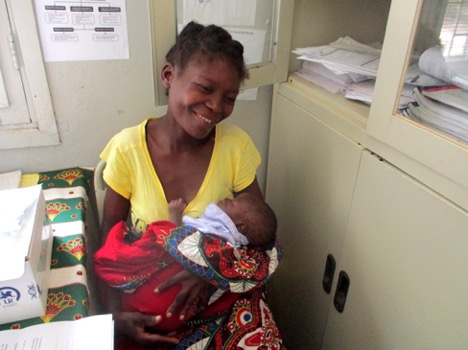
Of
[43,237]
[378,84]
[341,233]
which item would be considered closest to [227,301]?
[341,233]

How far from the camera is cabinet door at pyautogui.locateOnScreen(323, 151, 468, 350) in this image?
2.34 feet

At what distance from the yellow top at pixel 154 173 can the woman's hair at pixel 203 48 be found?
0.22 metres

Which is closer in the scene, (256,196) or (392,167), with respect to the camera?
(392,167)

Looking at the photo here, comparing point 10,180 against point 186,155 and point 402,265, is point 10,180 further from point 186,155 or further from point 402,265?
point 402,265

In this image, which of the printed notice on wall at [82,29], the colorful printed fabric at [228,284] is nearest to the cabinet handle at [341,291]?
the colorful printed fabric at [228,284]

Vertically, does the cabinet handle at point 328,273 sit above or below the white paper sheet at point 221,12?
below

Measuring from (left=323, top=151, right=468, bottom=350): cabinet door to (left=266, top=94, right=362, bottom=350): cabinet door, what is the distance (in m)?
0.07

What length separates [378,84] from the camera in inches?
32.5

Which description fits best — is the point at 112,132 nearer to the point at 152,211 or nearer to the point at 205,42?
the point at 152,211

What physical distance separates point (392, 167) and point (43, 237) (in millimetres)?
813

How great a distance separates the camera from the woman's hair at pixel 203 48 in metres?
0.91

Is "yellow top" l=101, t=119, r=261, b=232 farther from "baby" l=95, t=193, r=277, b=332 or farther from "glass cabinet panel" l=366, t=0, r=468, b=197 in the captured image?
"glass cabinet panel" l=366, t=0, r=468, b=197

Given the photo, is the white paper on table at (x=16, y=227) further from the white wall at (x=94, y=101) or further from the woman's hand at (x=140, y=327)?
the white wall at (x=94, y=101)

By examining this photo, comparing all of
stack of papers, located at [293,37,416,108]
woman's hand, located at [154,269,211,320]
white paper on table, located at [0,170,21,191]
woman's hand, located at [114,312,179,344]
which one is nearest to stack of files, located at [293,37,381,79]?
stack of papers, located at [293,37,416,108]
